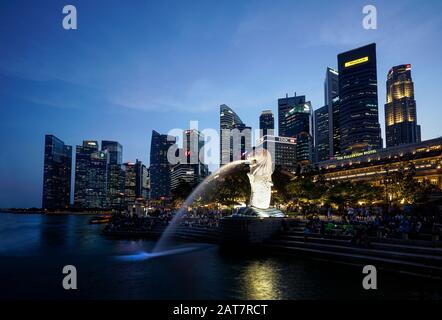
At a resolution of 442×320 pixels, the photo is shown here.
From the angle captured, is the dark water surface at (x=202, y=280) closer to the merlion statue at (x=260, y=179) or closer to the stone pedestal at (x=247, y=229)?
the stone pedestal at (x=247, y=229)

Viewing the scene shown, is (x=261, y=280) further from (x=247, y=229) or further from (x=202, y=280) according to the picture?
(x=247, y=229)

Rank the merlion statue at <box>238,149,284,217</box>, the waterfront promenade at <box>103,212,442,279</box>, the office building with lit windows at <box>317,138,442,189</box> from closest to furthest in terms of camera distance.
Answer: the waterfront promenade at <box>103,212,442,279</box>
the merlion statue at <box>238,149,284,217</box>
the office building with lit windows at <box>317,138,442,189</box>

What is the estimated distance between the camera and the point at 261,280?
51.6 feet

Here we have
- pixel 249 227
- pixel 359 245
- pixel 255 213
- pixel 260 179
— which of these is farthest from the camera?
pixel 260 179

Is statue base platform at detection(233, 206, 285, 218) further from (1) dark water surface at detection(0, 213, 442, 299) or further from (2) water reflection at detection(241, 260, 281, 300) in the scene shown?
(2) water reflection at detection(241, 260, 281, 300)

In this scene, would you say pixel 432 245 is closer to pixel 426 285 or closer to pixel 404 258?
pixel 404 258

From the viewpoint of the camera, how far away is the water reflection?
525 inches

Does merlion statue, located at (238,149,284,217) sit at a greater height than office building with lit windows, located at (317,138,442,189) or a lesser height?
lesser

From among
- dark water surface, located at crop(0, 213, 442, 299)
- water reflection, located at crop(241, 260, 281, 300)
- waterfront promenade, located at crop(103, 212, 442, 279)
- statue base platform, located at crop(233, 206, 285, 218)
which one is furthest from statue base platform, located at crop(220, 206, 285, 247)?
water reflection, located at crop(241, 260, 281, 300)

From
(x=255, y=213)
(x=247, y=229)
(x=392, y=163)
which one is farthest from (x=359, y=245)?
(x=392, y=163)

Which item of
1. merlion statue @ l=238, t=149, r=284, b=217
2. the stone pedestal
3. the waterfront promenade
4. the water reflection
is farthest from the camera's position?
merlion statue @ l=238, t=149, r=284, b=217

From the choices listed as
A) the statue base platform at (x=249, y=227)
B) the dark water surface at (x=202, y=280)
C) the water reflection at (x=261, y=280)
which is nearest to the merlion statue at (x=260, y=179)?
the statue base platform at (x=249, y=227)

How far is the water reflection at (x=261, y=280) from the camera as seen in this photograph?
13334 millimetres
